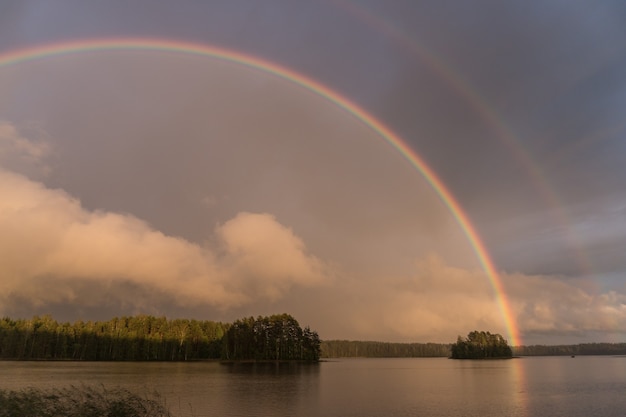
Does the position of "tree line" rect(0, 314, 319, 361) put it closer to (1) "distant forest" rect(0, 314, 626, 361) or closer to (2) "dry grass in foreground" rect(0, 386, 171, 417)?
(1) "distant forest" rect(0, 314, 626, 361)

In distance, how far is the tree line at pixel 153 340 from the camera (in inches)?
6112

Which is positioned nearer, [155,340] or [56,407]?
[56,407]

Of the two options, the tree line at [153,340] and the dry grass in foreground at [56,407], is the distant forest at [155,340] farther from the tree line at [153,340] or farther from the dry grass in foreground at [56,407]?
the dry grass in foreground at [56,407]

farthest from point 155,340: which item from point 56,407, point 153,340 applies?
point 56,407

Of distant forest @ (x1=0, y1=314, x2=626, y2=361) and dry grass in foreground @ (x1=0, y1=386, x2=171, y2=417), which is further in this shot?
distant forest @ (x1=0, y1=314, x2=626, y2=361)

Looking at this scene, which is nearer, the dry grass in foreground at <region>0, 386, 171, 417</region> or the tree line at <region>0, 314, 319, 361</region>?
the dry grass in foreground at <region>0, 386, 171, 417</region>

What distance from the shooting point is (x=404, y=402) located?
5181cm

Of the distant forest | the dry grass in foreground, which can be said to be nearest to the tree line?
the distant forest

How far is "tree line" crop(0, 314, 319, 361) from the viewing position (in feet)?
509

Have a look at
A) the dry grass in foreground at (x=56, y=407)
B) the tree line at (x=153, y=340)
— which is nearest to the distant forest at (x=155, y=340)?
the tree line at (x=153, y=340)

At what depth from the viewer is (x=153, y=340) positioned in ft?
540

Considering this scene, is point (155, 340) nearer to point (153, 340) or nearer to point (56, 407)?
point (153, 340)

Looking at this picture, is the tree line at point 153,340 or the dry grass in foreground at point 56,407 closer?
the dry grass in foreground at point 56,407

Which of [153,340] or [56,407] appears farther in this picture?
[153,340]
